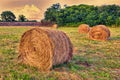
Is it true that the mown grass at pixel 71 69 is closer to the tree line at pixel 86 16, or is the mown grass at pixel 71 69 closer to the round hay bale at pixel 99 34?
the round hay bale at pixel 99 34

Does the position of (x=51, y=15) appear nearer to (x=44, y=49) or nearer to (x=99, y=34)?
(x=99, y=34)

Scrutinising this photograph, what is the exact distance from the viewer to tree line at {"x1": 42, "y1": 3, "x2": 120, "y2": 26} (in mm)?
46531

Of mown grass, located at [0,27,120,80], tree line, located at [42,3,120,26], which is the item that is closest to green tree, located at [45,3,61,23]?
tree line, located at [42,3,120,26]

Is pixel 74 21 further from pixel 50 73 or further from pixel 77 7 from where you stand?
pixel 50 73

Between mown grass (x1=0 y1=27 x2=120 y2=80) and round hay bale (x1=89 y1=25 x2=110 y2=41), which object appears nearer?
mown grass (x1=0 y1=27 x2=120 y2=80)

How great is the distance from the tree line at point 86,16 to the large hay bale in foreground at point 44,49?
122 ft

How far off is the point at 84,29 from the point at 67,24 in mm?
22506

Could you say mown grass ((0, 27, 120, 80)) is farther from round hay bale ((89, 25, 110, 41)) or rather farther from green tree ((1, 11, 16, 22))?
green tree ((1, 11, 16, 22))

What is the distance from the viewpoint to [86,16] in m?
49.4

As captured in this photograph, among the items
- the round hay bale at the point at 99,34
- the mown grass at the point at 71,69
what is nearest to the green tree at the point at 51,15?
the round hay bale at the point at 99,34

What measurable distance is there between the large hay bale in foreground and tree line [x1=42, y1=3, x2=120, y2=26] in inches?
1466

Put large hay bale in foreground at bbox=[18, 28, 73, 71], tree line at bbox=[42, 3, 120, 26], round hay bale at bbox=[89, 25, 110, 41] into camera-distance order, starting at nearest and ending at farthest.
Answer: large hay bale in foreground at bbox=[18, 28, 73, 71], round hay bale at bbox=[89, 25, 110, 41], tree line at bbox=[42, 3, 120, 26]

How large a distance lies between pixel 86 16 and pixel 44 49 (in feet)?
135

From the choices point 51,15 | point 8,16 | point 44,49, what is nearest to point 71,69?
point 44,49
